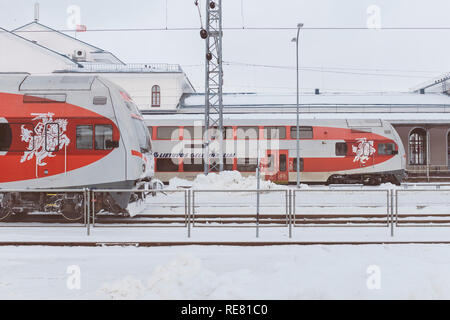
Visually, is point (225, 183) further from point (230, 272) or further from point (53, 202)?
point (230, 272)

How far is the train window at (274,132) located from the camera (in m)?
21.1

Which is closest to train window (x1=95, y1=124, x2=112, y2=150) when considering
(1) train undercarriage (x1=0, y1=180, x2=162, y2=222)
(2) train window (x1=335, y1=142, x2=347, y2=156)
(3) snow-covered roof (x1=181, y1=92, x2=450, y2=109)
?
(1) train undercarriage (x1=0, y1=180, x2=162, y2=222)

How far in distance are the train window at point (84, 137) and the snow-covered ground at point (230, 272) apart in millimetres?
3497

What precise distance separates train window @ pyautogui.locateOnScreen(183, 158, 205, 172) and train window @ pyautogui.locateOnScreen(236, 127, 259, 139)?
255cm

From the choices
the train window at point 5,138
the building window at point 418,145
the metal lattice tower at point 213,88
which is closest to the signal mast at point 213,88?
the metal lattice tower at point 213,88

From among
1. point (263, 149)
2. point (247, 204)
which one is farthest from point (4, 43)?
point (247, 204)

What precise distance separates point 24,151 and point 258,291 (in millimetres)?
8254

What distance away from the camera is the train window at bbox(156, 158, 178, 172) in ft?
68.3

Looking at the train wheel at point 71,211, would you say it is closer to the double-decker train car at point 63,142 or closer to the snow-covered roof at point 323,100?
the double-decker train car at point 63,142

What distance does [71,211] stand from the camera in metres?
10.5

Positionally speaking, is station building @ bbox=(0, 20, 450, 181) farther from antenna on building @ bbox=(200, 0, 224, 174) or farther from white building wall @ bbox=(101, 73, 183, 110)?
antenna on building @ bbox=(200, 0, 224, 174)

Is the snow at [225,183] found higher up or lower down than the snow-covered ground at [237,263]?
higher up
